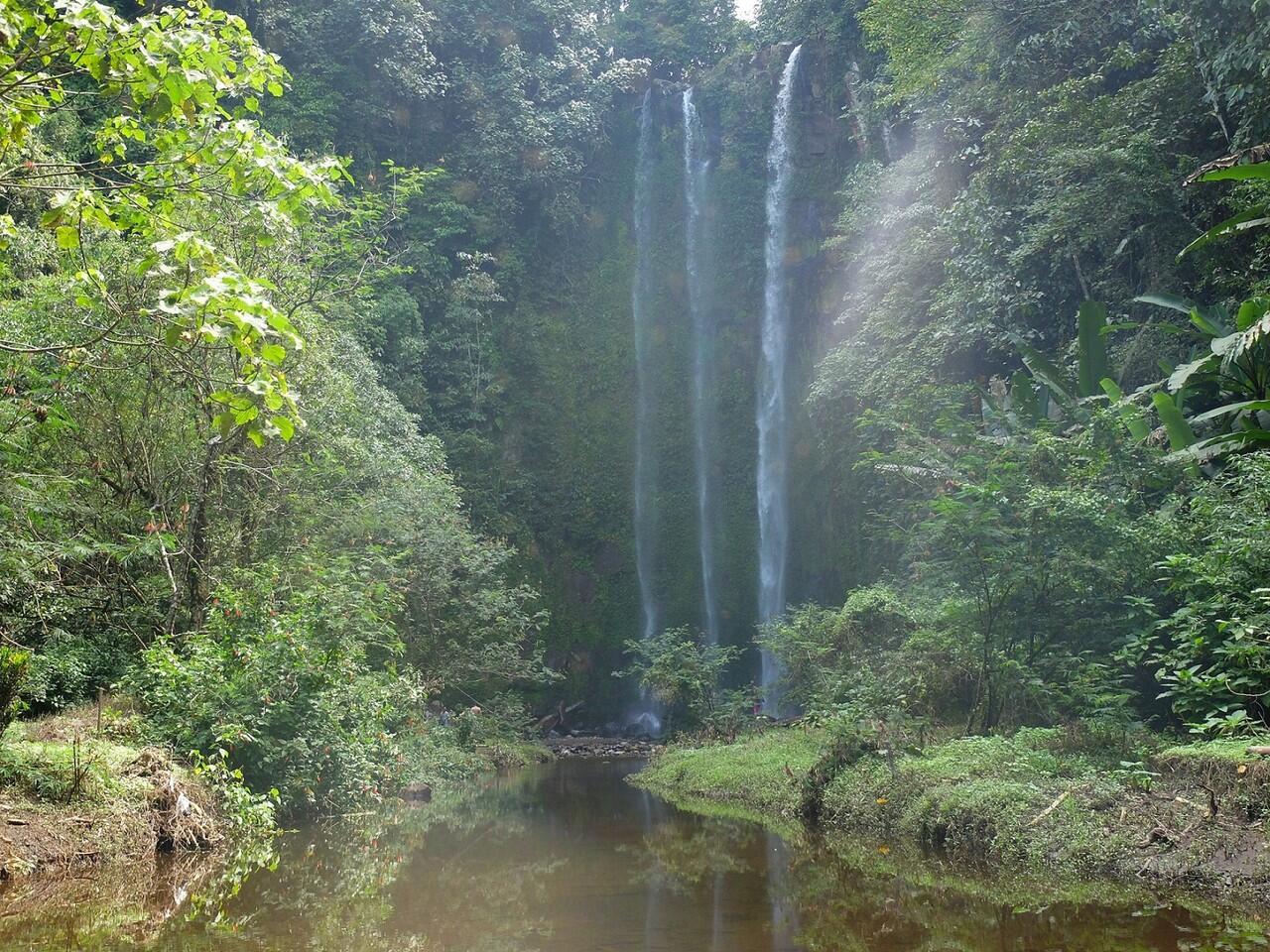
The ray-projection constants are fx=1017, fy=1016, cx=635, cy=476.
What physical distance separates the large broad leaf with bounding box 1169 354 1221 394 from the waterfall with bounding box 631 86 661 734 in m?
15.6

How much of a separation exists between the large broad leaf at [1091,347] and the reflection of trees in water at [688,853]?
599 centimetres

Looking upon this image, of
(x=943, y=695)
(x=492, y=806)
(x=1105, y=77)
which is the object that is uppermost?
(x=1105, y=77)

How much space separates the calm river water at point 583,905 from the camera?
454 centimetres

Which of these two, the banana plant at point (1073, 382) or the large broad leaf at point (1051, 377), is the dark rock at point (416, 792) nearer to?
the banana plant at point (1073, 382)

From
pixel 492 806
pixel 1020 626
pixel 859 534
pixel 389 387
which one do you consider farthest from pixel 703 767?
pixel 389 387

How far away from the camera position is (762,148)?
26.1 meters

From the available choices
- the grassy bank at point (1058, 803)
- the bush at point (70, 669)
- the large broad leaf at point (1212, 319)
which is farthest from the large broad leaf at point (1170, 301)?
the bush at point (70, 669)

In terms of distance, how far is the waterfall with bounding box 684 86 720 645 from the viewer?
24.6 metres

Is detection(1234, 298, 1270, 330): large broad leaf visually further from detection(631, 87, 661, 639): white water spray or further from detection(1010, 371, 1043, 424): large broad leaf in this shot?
detection(631, 87, 661, 639): white water spray

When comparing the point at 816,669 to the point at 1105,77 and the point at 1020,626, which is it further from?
the point at 1105,77

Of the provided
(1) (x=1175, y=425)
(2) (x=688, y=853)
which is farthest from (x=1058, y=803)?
(1) (x=1175, y=425)

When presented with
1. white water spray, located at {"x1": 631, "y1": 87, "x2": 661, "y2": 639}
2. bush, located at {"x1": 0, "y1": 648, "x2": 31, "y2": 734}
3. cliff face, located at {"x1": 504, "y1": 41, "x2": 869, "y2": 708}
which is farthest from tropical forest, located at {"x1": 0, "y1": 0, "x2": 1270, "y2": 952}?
bush, located at {"x1": 0, "y1": 648, "x2": 31, "y2": 734}

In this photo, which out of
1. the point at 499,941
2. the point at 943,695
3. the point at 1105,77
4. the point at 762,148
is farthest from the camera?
the point at 762,148

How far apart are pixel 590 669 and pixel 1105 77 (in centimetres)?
1582
